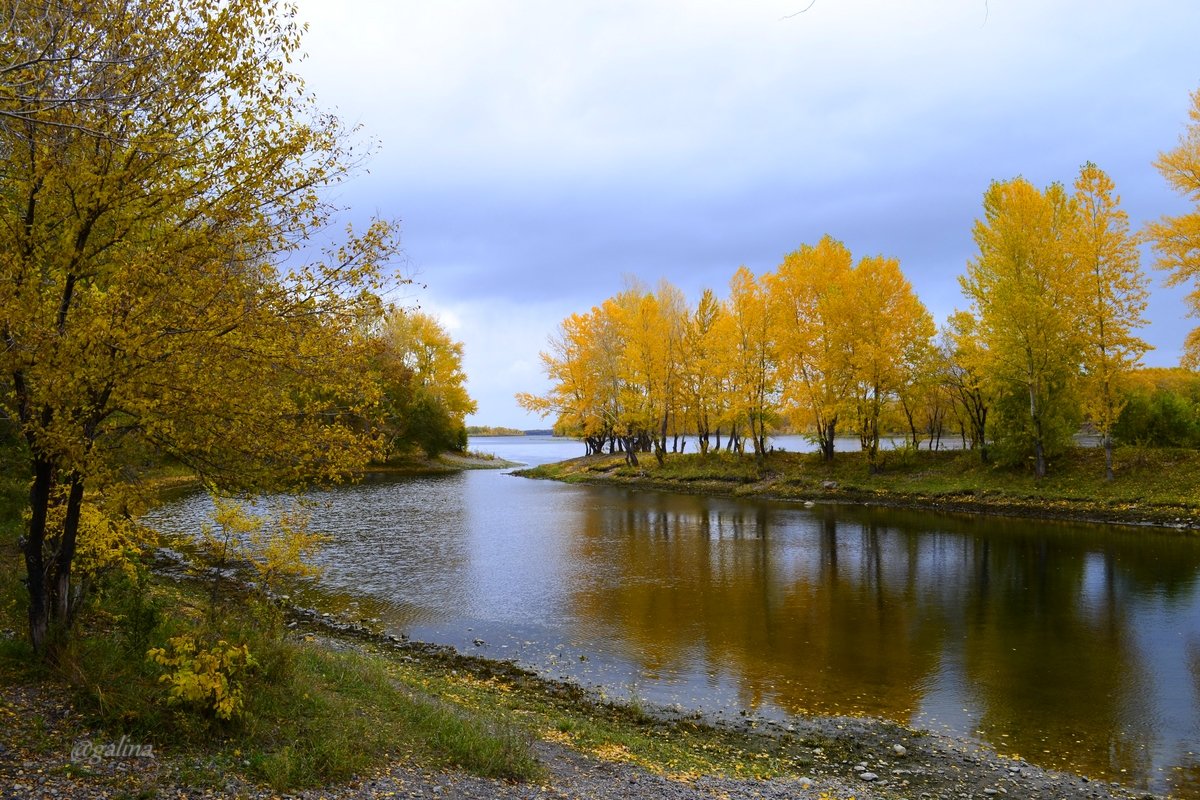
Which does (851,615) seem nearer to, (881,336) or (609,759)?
(609,759)

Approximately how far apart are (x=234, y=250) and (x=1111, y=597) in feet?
63.6

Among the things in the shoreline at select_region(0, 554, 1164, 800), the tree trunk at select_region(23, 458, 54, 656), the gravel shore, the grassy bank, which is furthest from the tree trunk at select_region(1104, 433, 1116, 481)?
the tree trunk at select_region(23, 458, 54, 656)

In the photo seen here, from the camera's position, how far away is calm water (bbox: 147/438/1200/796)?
10383mm

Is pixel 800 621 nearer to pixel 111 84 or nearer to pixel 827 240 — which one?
pixel 111 84

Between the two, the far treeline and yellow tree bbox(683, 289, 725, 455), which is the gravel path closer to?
the far treeline

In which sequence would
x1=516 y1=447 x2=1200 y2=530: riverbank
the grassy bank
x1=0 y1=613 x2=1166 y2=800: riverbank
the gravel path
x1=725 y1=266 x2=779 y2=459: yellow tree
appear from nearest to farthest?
the gravel path
x1=0 y1=613 x2=1166 y2=800: riverbank
the grassy bank
x1=516 y1=447 x2=1200 y2=530: riverbank
x1=725 y1=266 x2=779 y2=459: yellow tree

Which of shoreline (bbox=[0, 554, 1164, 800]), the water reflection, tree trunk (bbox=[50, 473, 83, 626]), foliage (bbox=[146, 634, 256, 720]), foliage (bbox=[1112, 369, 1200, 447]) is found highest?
foliage (bbox=[1112, 369, 1200, 447])

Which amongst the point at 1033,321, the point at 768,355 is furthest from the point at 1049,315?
the point at 768,355

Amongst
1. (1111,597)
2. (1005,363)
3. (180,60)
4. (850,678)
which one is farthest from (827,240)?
(180,60)

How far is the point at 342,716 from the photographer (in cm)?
720

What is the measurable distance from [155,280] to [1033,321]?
A: 112 feet

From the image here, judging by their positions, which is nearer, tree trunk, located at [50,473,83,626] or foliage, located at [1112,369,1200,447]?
tree trunk, located at [50,473,83,626]

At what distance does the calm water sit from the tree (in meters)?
7.27

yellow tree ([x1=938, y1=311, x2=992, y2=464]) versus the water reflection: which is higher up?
yellow tree ([x1=938, y1=311, x2=992, y2=464])
